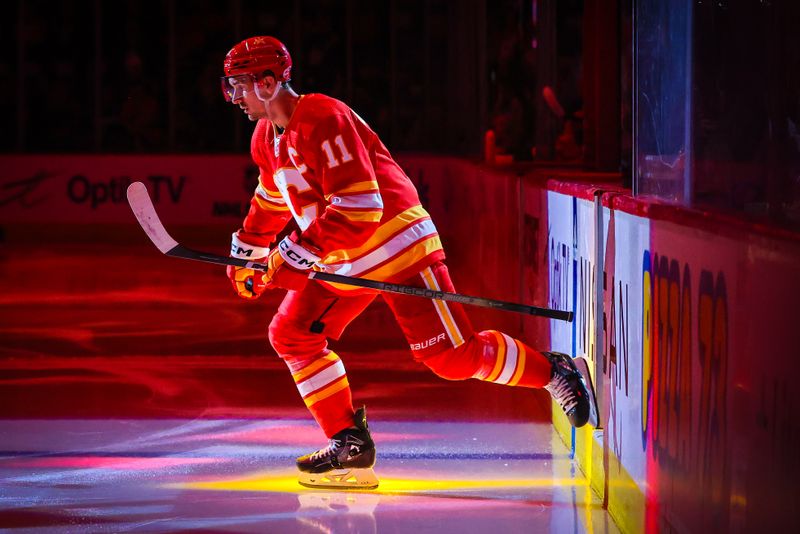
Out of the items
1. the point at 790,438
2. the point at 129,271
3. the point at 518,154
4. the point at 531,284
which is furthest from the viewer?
the point at 518,154

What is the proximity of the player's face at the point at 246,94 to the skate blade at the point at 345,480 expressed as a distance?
137cm

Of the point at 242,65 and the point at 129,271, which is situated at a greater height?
the point at 242,65

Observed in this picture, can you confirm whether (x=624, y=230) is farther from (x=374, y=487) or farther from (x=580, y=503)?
(x=374, y=487)

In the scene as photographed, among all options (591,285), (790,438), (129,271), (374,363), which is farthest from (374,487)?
(129,271)

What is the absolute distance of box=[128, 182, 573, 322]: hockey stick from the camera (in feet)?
15.4

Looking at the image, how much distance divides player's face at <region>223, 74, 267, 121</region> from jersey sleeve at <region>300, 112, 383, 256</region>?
33 cm

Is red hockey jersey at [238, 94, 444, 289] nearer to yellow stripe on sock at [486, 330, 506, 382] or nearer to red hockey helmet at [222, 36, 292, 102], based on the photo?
red hockey helmet at [222, 36, 292, 102]

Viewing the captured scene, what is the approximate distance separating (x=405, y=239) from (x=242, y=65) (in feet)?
2.81

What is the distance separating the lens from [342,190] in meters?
4.56

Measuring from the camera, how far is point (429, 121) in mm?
21422

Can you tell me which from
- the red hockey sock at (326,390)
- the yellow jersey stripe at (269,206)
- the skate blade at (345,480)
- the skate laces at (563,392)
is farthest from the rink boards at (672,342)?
the yellow jersey stripe at (269,206)

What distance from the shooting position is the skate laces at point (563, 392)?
4926 millimetres

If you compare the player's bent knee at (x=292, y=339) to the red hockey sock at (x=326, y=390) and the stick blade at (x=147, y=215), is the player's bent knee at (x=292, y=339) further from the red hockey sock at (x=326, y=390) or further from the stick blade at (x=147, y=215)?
the stick blade at (x=147, y=215)

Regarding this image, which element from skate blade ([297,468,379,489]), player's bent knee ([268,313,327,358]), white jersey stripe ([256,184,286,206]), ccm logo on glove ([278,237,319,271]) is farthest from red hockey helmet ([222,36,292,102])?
Result: skate blade ([297,468,379,489])
